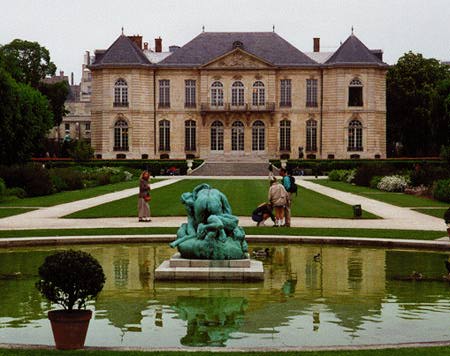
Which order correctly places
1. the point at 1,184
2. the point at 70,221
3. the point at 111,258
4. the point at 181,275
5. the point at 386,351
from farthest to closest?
1. the point at 1,184
2. the point at 70,221
3. the point at 111,258
4. the point at 181,275
5. the point at 386,351

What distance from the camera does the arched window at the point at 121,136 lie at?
7131 centimetres

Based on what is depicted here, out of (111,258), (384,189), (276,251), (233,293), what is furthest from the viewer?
(384,189)

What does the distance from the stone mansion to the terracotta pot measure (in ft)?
205

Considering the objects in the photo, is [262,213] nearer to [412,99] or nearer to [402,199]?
[402,199]

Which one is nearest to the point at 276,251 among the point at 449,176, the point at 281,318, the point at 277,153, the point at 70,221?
the point at 281,318

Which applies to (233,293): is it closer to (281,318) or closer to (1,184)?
(281,318)

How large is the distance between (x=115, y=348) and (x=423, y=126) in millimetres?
66711

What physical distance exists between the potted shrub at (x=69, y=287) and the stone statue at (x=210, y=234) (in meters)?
4.87

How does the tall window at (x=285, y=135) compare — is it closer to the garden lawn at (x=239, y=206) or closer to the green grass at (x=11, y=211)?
the garden lawn at (x=239, y=206)

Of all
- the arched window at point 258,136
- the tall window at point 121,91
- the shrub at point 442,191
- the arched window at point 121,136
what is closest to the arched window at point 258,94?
the arched window at point 258,136

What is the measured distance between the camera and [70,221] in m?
22.9

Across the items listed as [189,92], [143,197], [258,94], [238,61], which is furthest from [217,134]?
[143,197]

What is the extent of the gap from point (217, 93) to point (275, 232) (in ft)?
175

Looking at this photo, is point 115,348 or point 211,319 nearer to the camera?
point 115,348
